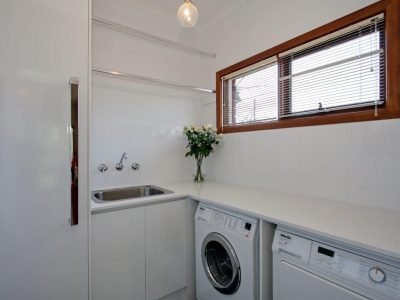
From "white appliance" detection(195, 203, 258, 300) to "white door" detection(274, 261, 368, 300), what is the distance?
0.18 m

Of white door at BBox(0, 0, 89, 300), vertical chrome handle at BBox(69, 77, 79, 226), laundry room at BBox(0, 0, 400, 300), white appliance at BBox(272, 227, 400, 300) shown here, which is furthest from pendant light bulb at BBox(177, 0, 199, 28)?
white appliance at BBox(272, 227, 400, 300)

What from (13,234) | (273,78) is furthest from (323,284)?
(273,78)

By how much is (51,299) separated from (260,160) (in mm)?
1767

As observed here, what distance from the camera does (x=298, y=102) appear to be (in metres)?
1.82

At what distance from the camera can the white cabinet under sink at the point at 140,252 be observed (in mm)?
1440

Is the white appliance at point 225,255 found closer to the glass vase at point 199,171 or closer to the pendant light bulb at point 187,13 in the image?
the glass vase at point 199,171

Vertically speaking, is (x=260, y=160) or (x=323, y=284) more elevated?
(x=260, y=160)

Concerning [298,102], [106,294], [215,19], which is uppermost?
[215,19]

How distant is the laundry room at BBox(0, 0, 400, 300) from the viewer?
3.57 ft

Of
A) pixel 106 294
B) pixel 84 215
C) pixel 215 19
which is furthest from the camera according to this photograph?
pixel 215 19

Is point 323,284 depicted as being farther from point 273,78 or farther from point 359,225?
point 273,78

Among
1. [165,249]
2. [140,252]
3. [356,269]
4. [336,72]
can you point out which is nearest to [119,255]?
[140,252]

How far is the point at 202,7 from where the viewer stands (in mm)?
2377

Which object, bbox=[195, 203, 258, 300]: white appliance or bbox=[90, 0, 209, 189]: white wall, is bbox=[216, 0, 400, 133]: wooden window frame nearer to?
bbox=[195, 203, 258, 300]: white appliance
